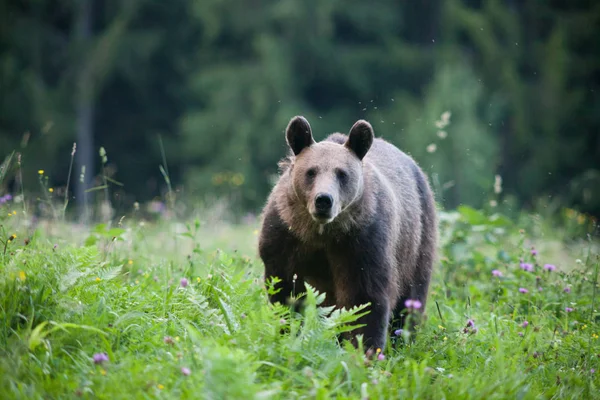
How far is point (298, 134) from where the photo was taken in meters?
5.43

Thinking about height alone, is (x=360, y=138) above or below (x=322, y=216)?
above

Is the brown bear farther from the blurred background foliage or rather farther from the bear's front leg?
the blurred background foliage

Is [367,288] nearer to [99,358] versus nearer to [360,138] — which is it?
[360,138]

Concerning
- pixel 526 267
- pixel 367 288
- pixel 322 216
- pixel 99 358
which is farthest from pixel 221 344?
pixel 526 267

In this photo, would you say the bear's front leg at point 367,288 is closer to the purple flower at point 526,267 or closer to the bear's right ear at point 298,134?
the bear's right ear at point 298,134

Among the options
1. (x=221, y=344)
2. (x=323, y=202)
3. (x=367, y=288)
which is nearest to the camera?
(x=221, y=344)

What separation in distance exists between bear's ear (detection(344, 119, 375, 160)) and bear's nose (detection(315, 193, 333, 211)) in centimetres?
73

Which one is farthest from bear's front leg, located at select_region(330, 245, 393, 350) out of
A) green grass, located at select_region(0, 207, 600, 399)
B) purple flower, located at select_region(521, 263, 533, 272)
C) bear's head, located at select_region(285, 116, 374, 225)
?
purple flower, located at select_region(521, 263, 533, 272)

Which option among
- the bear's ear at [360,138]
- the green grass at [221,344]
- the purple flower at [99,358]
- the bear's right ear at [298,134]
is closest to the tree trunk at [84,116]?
the green grass at [221,344]

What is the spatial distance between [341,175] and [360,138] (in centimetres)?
44

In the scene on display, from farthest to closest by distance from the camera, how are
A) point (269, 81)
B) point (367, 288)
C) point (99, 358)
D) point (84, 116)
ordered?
point (84, 116) → point (269, 81) → point (367, 288) → point (99, 358)

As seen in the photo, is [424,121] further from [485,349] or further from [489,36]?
[485,349]

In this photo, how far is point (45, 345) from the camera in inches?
159

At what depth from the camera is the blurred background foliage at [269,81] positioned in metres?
22.4
